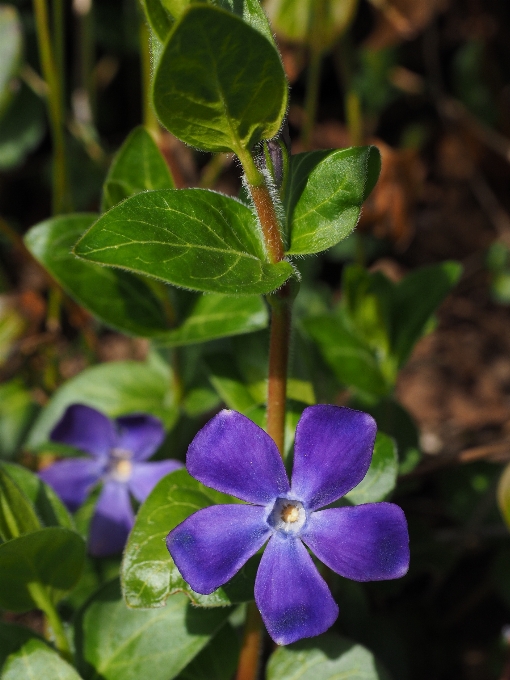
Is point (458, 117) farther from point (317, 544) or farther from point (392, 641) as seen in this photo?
point (317, 544)

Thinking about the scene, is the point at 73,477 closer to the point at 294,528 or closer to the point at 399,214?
the point at 294,528

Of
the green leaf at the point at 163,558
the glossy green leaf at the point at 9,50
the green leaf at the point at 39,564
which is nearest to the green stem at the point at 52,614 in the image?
the green leaf at the point at 39,564

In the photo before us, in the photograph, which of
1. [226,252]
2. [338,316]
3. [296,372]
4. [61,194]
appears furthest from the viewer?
[61,194]

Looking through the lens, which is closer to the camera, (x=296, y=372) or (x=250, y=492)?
(x=250, y=492)

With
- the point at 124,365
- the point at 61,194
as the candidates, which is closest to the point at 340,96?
the point at 61,194

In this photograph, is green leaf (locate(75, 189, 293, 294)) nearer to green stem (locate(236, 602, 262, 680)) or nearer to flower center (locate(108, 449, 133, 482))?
green stem (locate(236, 602, 262, 680))

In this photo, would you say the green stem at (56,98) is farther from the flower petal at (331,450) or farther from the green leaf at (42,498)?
the flower petal at (331,450)

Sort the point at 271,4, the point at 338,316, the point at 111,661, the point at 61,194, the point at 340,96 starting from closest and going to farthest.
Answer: the point at 111,661 < the point at 338,316 < the point at 61,194 < the point at 271,4 < the point at 340,96
